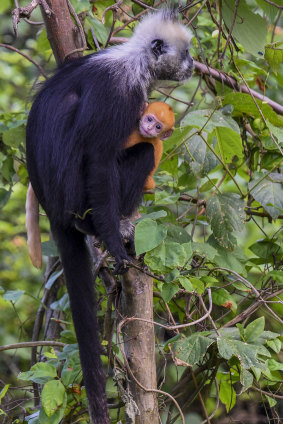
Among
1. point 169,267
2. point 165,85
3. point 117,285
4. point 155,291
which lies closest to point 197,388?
point 155,291

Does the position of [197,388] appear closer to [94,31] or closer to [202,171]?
[202,171]

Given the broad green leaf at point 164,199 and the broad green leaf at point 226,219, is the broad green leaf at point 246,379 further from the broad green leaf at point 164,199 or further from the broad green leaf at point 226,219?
the broad green leaf at point 164,199

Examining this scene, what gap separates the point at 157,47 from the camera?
104 inches

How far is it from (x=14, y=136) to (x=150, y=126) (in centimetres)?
82

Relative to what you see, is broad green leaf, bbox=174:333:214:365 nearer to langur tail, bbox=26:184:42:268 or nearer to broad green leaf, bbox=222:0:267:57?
langur tail, bbox=26:184:42:268

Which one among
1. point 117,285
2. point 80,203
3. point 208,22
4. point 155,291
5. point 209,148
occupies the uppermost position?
point 208,22

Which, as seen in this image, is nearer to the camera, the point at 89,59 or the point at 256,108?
the point at 89,59

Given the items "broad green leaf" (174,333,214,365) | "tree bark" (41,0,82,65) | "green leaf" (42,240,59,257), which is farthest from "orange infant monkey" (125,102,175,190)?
"broad green leaf" (174,333,214,365)

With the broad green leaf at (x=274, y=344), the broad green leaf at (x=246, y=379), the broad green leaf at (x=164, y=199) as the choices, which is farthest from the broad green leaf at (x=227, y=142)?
the broad green leaf at (x=246, y=379)

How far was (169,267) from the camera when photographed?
6.56 ft

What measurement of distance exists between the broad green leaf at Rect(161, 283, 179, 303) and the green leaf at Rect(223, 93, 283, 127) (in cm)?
103

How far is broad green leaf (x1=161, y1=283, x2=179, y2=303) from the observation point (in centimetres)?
205

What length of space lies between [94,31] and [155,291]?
122 cm

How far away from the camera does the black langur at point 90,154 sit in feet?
7.87
